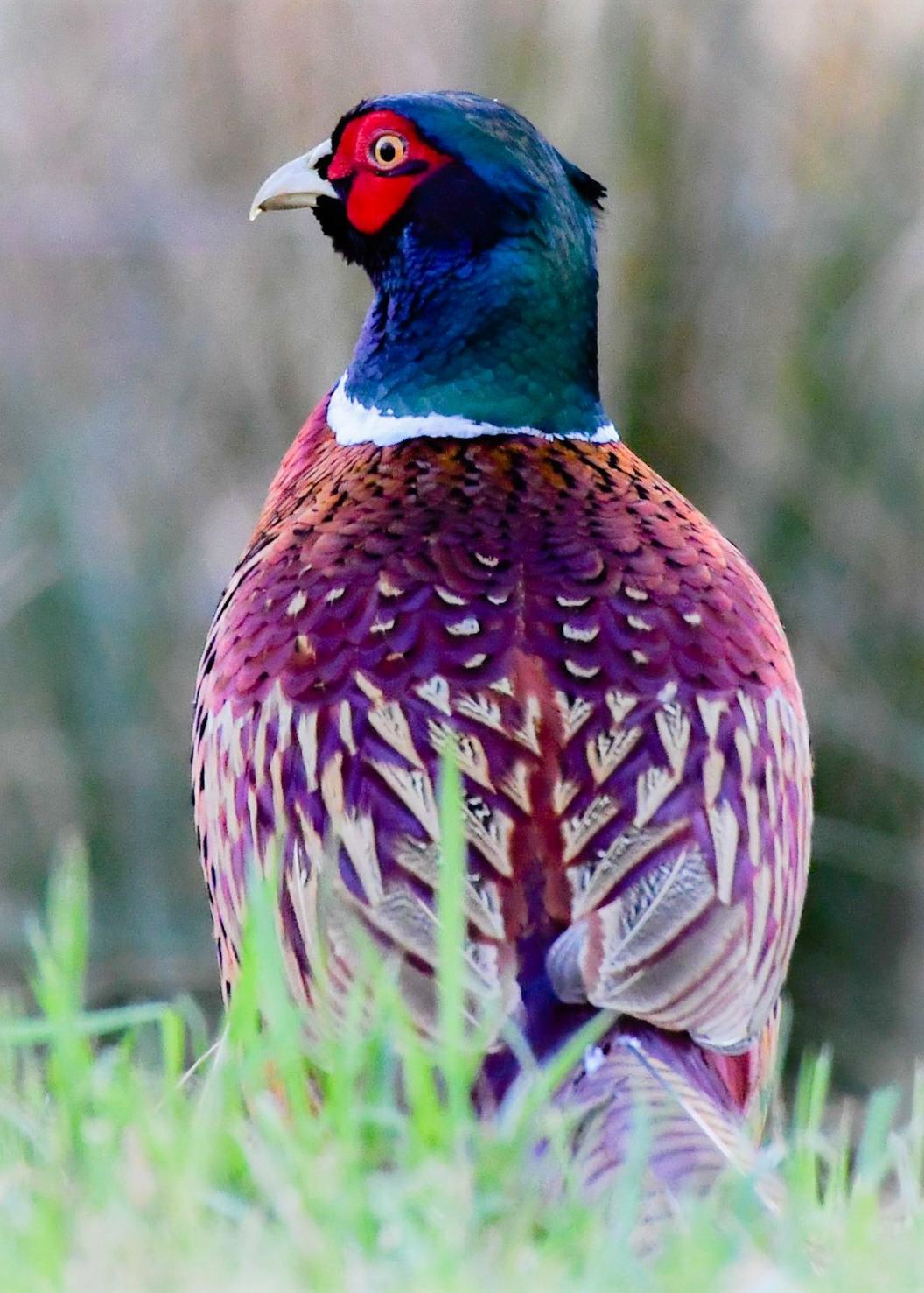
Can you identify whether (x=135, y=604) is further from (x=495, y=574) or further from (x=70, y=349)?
(x=495, y=574)

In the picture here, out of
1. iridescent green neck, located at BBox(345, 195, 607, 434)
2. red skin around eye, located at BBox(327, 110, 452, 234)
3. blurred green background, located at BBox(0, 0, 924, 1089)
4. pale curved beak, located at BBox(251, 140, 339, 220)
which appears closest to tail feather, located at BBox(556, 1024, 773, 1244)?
iridescent green neck, located at BBox(345, 195, 607, 434)

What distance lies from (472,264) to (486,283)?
38 millimetres

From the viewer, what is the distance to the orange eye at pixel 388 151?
3311 mm

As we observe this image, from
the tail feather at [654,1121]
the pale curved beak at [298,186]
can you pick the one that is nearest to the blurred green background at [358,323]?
the pale curved beak at [298,186]

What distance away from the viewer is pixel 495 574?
2822mm

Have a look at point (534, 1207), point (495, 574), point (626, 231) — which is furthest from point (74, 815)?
point (534, 1207)

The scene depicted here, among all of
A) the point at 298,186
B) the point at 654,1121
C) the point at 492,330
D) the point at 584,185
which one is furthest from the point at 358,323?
the point at 654,1121

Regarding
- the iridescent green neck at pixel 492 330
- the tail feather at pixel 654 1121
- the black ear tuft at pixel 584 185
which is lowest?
the tail feather at pixel 654 1121

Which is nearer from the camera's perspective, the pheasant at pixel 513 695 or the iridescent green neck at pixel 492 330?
the pheasant at pixel 513 695

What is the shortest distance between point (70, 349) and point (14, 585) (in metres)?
0.86

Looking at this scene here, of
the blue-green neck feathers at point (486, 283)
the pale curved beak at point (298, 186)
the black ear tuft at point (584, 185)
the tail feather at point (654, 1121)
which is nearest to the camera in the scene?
the tail feather at point (654, 1121)

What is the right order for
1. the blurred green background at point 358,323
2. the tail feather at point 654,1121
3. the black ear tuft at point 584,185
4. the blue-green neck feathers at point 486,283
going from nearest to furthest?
the tail feather at point 654,1121 → the blue-green neck feathers at point 486,283 → the black ear tuft at point 584,185 → the blurred green background at point 358,323

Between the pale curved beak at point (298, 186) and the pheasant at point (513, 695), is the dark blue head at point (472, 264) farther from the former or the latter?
the pale curved beak at point (298, 186)

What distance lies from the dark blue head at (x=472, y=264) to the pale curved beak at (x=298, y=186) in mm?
115
